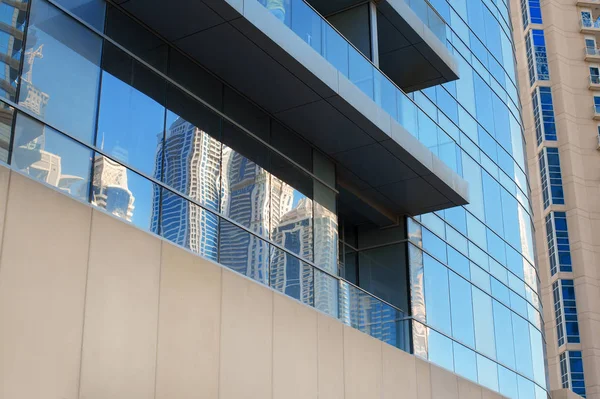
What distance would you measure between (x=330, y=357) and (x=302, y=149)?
4.61 meters

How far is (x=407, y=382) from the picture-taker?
61.1 ft

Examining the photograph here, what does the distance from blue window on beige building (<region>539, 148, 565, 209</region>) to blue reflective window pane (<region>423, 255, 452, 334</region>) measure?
1964 inches

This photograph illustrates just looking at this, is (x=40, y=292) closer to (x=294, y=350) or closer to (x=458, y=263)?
(x=294, y=350)

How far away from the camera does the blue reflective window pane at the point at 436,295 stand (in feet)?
70.4

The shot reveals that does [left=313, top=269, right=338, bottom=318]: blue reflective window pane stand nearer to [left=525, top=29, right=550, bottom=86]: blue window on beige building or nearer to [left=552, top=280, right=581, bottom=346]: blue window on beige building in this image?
[left=552, top=280, right=581, bottom=346]: blue window on beige building

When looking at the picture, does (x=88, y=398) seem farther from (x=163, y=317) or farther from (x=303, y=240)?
(x=303, y=240)

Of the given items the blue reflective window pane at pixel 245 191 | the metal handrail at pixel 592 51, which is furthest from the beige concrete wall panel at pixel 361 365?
the metal handrail at pixel 592 51

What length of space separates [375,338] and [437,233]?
5965 mm

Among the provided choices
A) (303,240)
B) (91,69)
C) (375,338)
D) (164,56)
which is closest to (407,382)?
(375,338)

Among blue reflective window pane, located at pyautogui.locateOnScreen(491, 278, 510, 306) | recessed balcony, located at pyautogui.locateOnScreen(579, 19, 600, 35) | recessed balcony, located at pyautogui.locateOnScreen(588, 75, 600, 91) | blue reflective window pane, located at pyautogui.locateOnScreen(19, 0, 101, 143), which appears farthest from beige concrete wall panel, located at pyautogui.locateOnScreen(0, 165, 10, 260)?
recessed balcony, located at pyautogui.locateOnScreen(579, 19, 600, 35)

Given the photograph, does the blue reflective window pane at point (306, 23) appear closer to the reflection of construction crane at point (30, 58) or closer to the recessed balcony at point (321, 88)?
the recessed balcony at point (321, 88)

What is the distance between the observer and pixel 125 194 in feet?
40.5

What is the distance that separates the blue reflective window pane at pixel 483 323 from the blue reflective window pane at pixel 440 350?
2.14 m

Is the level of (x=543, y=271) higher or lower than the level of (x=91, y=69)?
higher
